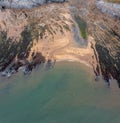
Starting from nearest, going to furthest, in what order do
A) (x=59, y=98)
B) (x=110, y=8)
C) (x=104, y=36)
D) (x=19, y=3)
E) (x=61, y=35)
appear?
(x=59, y=98) → (x=104, y=36) → (x=61, y=35) → (x=110, y=8) → (x=19, y=3)

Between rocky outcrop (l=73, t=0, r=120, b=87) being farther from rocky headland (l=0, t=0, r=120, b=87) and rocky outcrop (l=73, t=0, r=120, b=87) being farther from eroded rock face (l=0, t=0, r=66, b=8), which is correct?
eroded rock face (l=0, t=0, r=66, b=8)

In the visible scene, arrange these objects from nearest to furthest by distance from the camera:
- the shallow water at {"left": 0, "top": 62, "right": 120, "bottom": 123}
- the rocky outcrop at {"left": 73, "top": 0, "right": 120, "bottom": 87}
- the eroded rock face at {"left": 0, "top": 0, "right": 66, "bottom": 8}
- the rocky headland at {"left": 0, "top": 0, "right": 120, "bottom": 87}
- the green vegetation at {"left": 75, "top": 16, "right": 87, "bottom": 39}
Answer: the shallow water at {"left": 0, "top": 62, "right": 120, "bottom": 123}, the rocky outcrop at {"left": 73, "top": 0, "right": 120, "bottom": 87}, the rocky headland at {"left": 0, "top": 0, "right": 120, "bottom": 87}, the green vegetation at {"left": 75, "top": 16, "right": 87, "bottom": 39}, the eroded rock face at {"left": 0, "top": 0, "right": 66, "bottom": 8}

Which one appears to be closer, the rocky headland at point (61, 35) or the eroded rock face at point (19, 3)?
the rocky headland at point (61, 35)

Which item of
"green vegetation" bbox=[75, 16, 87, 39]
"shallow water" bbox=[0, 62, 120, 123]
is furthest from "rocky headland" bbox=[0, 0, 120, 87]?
"shallow water" bbox=[0, 62, 120, 123]

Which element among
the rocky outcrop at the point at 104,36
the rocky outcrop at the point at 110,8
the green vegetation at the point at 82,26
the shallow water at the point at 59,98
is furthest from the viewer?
the rocky outcrop at the point at 110,8

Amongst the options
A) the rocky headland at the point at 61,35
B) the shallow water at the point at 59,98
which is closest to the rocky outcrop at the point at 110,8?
the rocky headland at the point at 61,35

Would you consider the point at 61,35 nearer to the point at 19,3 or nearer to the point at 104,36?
the point at 104,36

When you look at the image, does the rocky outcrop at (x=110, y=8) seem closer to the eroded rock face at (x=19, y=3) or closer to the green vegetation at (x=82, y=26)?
the green vegetation at (x=82, y=26)

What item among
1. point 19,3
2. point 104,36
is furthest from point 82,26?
point 19,3

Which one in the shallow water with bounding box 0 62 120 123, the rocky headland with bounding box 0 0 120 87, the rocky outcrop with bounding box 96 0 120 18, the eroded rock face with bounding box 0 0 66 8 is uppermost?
the rocky outcrop with bounding box 96 0 120 18
